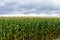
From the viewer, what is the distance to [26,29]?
484 inches

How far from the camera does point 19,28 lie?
11984mm

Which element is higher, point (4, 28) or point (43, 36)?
point (4, 28)

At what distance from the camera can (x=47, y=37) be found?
44.9ft

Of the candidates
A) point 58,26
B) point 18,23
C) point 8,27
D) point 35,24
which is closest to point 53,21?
point 58,26

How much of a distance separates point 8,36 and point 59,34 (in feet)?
20.3

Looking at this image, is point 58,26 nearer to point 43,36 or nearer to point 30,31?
point 43,36

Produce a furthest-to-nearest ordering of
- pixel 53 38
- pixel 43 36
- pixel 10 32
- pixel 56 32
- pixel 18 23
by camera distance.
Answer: pixel 56 32
pixel 53 38
pixel 43 36
pixel 18 23
pixel 10 32

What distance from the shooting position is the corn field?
11.7 meters

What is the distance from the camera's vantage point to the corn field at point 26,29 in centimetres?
1166

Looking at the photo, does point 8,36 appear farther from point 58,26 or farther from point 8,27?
point 58,26

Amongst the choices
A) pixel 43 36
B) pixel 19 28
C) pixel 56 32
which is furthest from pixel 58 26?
pixel 19 28

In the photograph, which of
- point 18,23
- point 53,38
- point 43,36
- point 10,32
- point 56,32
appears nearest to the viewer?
point 10,32

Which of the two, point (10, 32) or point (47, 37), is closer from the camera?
point (10, 32)

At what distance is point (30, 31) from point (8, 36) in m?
1.96
